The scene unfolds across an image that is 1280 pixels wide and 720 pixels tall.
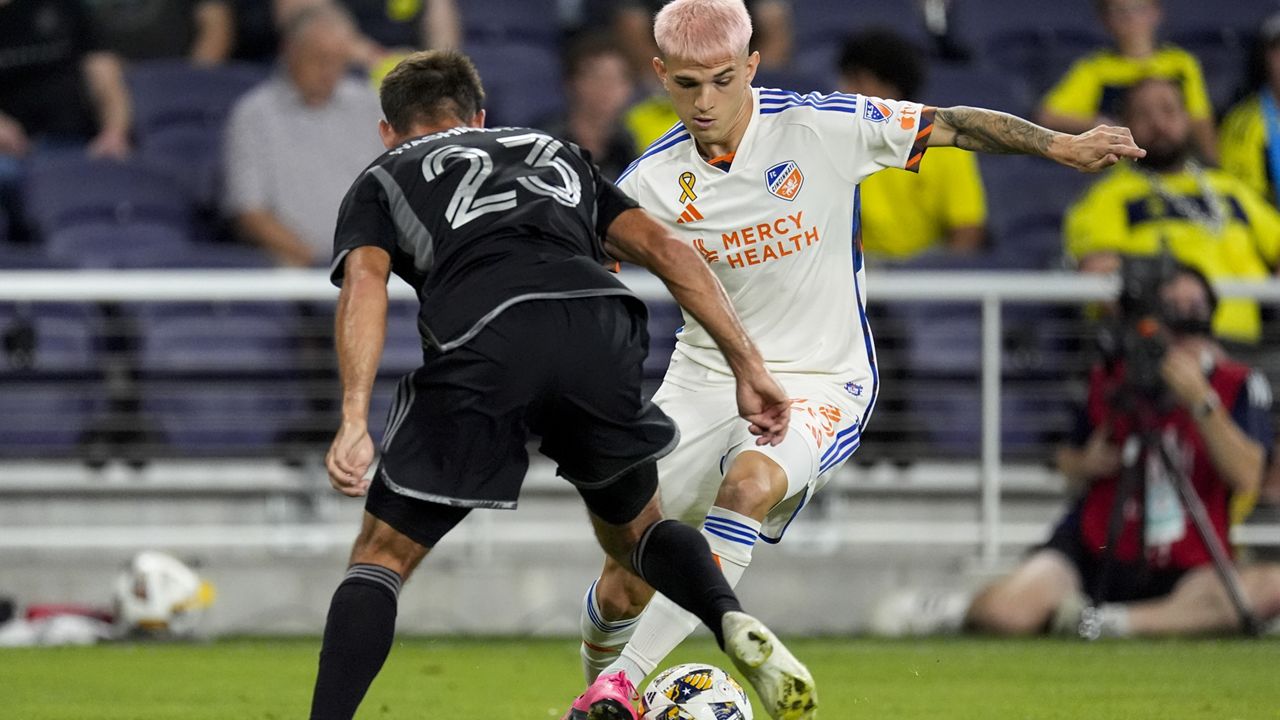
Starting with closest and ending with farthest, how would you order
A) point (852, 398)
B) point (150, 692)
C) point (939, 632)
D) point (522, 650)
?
point (852, 398)
point (150, 692)
point (522, 650)
point (939, 632)

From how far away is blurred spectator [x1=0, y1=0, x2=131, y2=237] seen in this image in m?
11.4

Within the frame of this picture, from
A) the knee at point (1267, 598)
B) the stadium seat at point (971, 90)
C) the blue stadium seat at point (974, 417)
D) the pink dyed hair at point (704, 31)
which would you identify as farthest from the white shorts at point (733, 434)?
the stadium seat at point (971, 90)

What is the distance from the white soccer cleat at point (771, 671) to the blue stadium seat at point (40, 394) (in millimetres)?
5479

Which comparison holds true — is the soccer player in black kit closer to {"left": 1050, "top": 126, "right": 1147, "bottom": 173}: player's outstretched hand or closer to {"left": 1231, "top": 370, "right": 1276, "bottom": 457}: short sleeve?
{"left": 1050, "top": 126, "right": 1147, "bottom": 173}: player's outstretched hand

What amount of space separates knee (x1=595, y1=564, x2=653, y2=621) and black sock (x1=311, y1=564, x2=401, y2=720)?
1.25 meters

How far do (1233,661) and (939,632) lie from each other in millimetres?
1686

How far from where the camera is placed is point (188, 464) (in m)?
9.33

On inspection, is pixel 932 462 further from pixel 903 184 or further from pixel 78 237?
pixel 78 237

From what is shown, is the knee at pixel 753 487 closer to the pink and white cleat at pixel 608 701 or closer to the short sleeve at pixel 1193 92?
the pink and white cleat at pixel 608 701

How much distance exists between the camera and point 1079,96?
11.1 meters

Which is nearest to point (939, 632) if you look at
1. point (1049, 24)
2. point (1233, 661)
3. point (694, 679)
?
point (1233, 661)

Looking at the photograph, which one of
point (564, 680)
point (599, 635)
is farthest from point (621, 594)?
point (564, 680)

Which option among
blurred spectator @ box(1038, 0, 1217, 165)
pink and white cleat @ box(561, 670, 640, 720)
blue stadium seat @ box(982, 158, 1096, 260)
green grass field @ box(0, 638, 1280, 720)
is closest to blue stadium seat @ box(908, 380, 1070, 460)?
green grass field @ box(0, 638, 1280, 720)

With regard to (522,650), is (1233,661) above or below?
above
